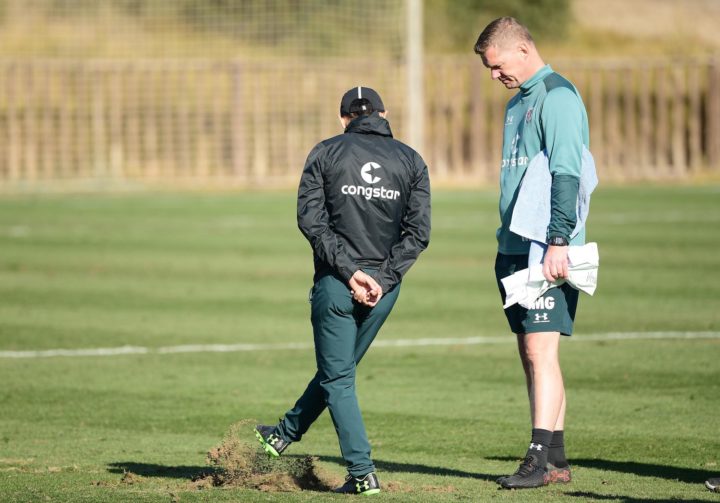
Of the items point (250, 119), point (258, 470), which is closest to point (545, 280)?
point (258, 470)

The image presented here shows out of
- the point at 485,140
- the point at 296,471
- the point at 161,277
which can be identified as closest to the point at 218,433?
the point at 296,471

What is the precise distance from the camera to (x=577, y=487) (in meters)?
6.90

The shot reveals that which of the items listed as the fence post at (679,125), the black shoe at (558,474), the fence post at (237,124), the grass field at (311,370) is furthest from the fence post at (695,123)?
the black shoe at (558,474)

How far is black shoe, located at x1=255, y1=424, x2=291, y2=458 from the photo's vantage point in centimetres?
699

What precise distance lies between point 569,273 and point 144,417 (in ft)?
12.3

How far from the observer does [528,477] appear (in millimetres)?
6781

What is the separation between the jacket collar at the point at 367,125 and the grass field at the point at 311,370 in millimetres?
1836

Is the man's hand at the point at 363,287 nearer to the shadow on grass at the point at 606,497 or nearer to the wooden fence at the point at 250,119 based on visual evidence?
the shadow on grass at the point at 606,497

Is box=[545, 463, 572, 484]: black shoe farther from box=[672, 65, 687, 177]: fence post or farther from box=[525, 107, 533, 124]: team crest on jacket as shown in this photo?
box=[672, 65, 687, 177]: fence post

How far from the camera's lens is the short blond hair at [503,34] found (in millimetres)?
6934

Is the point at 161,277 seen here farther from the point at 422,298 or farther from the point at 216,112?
the point at 216,112

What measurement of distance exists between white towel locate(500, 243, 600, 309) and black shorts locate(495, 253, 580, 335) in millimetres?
67

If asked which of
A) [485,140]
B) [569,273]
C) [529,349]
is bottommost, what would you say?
[485,140]

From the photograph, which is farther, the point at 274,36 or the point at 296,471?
the point at 274,36
